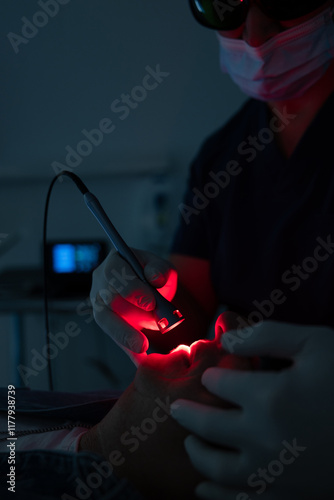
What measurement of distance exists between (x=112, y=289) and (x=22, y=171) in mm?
1568

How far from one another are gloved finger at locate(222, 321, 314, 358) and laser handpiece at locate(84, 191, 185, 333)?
0.20 metres

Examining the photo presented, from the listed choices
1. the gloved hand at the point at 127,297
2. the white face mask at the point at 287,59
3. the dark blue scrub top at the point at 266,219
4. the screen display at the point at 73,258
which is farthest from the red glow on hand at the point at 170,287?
the screen display at the point at 73,258

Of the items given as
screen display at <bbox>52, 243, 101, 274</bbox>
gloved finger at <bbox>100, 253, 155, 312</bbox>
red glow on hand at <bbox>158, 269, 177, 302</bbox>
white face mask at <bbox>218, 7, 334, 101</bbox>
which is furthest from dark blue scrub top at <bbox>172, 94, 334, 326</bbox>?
screen display at <bbox>52, 243, 101, 274</bbox>

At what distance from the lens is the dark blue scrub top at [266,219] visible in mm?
1178

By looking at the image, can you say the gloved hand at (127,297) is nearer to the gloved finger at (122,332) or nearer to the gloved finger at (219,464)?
the gloved finger at (122,332)

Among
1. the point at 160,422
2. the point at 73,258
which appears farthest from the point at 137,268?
the point at 73,258

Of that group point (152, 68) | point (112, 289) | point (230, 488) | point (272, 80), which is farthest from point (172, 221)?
point (230, 488)

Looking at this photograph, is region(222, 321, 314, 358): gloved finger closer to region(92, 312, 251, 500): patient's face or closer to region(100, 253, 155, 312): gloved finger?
region(92, 312, 251, 500): patient's face

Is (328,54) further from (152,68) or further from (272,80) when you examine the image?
(152,68)

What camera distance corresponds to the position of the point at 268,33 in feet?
3.85

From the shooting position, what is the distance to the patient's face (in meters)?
0.73

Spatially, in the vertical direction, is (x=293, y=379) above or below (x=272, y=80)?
below

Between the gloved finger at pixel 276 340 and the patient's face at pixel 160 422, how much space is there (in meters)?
0.09

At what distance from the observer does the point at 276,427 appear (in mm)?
594
